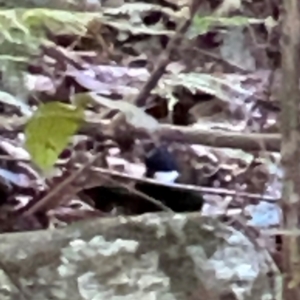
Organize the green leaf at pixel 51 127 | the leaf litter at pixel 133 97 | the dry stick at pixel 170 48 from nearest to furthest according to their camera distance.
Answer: the green leaf at pixel 51 127
the dry stick at pixel 170 48
the leaf litter at pixel 133 97

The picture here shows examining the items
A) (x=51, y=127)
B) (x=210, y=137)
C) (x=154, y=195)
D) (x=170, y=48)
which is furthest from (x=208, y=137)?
(x=154, y=195)

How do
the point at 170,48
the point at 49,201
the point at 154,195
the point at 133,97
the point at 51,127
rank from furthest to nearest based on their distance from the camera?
the point at 154,195 < the point at 49,201 < the point at 133,97 < the point at 170,48 < the point at 51,127

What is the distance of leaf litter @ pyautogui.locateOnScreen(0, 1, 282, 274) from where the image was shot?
1024 mm

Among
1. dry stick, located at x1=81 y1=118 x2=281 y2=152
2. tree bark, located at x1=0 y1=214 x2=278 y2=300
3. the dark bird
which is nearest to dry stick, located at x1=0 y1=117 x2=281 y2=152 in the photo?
dry stick, located at x1=81 y1=118 x2=281 y2=152

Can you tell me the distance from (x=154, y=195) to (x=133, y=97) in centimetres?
26

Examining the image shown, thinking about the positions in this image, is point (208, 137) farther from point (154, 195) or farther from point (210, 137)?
point (154, 195)

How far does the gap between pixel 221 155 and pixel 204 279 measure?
1.32 ft

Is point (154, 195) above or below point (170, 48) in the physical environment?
below

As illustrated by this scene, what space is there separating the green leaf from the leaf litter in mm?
Answer: 240

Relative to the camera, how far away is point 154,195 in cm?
119

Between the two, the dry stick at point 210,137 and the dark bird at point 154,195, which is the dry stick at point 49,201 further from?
the dry stick at point 210,137

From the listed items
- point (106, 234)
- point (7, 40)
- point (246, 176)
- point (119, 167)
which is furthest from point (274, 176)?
point (7, 40)

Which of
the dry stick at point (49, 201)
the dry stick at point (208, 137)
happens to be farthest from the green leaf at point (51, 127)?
the dry stick at point (49, 201)

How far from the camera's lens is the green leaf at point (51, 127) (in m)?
0.67
